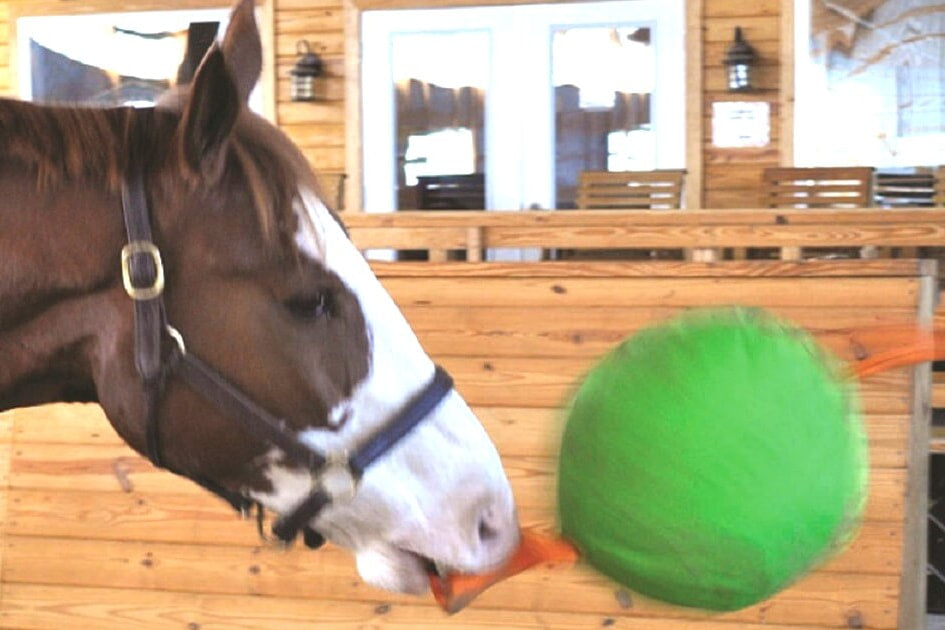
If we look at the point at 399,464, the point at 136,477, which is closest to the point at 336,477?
the point at 399,464

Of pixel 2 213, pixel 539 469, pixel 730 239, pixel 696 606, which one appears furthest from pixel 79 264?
pixel 730 239

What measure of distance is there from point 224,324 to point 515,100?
5.49 meters

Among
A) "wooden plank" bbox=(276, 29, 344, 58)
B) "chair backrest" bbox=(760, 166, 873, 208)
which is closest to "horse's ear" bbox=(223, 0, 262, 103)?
"chair backrest" bbox=(760, 166, 873, 208)

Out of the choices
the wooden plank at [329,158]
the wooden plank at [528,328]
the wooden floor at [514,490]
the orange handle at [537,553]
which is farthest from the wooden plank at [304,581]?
the wooden plank at [329,158]

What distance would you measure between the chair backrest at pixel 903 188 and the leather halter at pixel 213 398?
16.6 feet

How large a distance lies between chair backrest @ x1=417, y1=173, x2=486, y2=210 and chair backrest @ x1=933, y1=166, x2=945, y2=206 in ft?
7.63

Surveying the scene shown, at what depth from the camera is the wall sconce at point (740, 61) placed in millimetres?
6055

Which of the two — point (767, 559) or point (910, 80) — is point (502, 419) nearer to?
point (767, 559)

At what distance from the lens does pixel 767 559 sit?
3.90 feet

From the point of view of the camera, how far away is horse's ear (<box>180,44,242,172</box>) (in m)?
1.04

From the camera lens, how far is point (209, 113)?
107 cm

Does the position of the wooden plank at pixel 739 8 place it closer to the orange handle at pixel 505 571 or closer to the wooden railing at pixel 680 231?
the wooden railing at pixel 680 231

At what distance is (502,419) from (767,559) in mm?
1637

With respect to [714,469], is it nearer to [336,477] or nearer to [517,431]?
[336,477]
